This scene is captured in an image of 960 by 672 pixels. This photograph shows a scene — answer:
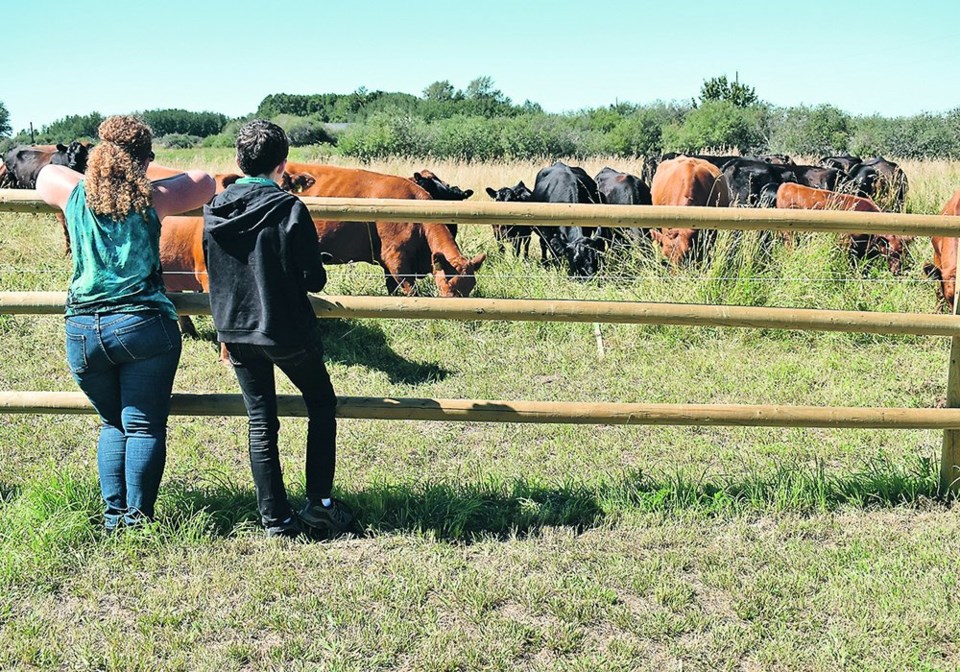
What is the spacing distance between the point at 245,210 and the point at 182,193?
0.43 metres

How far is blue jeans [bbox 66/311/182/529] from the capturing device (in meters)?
3.84

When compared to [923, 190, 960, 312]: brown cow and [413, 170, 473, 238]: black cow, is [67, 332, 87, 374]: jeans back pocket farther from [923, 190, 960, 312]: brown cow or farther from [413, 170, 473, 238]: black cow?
[413, 170, 473, 238]: black cow

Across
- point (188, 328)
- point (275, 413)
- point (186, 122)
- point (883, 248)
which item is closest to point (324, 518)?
point (275, 413)

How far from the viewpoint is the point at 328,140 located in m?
58.8

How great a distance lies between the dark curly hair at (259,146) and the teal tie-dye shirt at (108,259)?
0.48 meters

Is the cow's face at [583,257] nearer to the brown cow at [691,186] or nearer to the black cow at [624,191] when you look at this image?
the black cow at [624,191]

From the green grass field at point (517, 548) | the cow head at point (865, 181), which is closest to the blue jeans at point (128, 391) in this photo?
the green grass field at point (517, 548)

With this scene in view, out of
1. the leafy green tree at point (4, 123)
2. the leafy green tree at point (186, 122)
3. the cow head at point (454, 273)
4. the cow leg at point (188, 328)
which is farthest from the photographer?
the leafy green tree at point (186, 122)

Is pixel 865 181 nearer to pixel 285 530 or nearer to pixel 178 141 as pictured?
pixel 285 530

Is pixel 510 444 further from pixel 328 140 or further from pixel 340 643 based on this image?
pixel 328 140

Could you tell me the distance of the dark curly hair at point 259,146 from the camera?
3.81m

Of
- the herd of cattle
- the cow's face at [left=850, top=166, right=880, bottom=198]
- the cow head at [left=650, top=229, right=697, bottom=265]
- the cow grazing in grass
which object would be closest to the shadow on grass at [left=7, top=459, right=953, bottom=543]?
the herd of cattle

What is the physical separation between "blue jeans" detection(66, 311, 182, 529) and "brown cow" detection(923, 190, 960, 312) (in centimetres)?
753

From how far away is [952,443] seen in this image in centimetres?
477
